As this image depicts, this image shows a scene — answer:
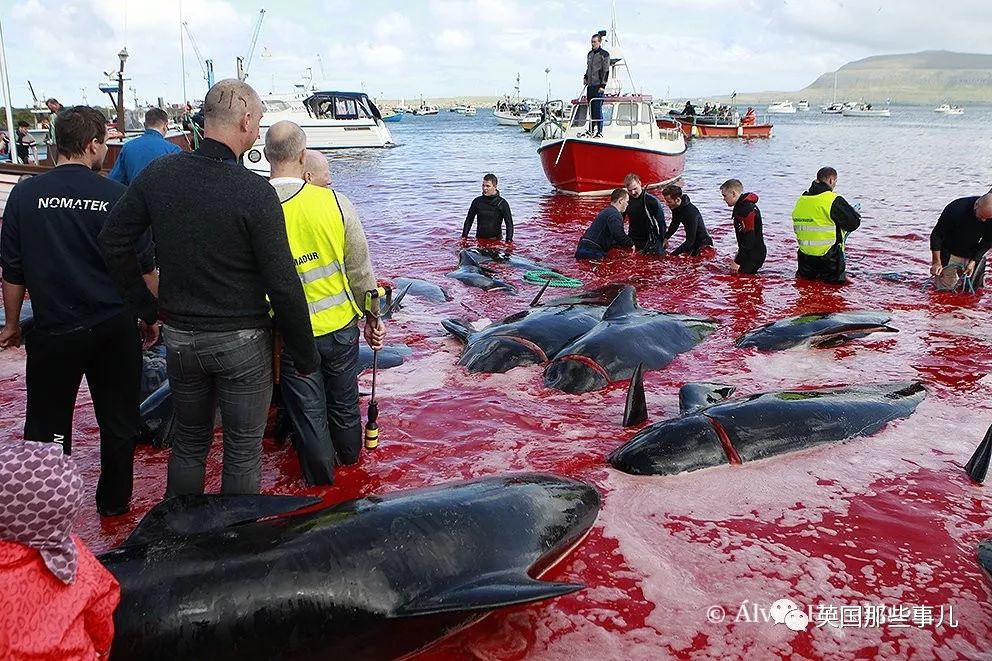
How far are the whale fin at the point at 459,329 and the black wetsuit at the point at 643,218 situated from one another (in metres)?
6.21

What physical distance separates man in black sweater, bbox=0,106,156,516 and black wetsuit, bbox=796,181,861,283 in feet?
31.5

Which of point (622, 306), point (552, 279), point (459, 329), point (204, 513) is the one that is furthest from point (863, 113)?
point (204, 513)

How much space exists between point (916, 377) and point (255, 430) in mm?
6374

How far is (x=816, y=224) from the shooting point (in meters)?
11.2

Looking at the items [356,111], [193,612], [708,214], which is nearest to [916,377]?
[193,612]

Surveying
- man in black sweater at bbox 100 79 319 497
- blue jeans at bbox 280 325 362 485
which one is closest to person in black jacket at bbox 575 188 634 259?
blue jeans at bbox 280 325 362 485

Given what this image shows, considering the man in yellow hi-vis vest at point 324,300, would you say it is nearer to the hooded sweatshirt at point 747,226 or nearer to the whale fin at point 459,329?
the whale fin at point 459,329

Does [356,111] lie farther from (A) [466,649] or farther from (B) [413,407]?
(A) [466,649]

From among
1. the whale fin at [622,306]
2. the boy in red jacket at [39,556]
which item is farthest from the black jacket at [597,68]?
the boy in red jacket at [39,556]

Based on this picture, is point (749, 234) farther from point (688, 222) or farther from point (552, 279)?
point (552, 279)

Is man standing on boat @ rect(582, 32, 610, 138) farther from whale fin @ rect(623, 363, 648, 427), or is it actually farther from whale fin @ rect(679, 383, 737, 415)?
whale fin @ rect(623, 363, 648, 427)

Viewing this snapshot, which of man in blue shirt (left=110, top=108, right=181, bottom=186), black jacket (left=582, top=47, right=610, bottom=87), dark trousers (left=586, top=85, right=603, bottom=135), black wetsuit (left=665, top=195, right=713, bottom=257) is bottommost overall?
black wetsuit (left=665, top=195, right=713, bottom=257)

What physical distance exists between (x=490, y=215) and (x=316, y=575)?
42.1 feet

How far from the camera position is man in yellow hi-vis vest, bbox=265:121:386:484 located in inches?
170
